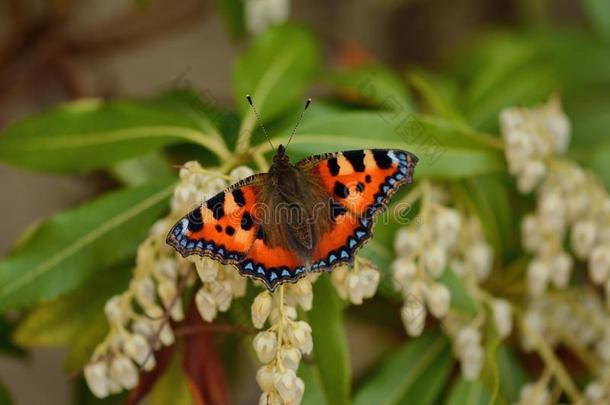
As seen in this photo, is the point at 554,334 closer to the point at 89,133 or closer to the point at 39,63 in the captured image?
the point at 89,133

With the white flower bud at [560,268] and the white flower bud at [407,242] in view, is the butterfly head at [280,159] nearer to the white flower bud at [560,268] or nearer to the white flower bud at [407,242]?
the white flower bud at [407,242]

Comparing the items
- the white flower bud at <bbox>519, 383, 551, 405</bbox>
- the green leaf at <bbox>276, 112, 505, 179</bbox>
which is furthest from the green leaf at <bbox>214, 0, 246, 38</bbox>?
the white flower bud at <bbox>519, 383, 551, 405</bbox>

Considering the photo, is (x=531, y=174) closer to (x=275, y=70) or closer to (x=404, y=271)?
(x=404, y=271)

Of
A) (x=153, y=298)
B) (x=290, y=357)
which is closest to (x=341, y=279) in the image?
(x=290, y=357)

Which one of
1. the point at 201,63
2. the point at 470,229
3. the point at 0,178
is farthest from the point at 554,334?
the point at 0,178

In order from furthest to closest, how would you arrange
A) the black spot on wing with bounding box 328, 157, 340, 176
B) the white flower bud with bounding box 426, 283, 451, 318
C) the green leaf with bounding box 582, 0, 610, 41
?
the green leaf with bounding box 582, 0, 610, 41, the white flower bud with bounding box 426, 283, 451, 318, the black spot on wing with bounding box 328, 157, 340, 176

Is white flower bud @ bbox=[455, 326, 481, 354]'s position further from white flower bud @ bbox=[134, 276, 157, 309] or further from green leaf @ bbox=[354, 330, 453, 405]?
white flower bud @ bbox=[134, 276, 157, 309]
